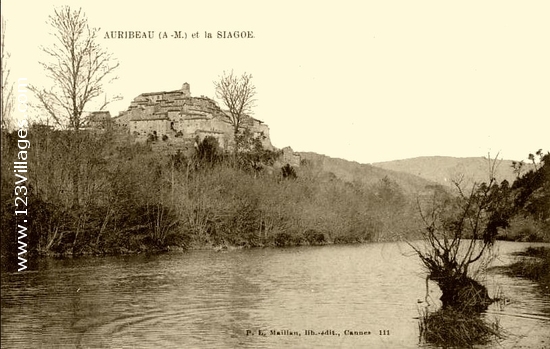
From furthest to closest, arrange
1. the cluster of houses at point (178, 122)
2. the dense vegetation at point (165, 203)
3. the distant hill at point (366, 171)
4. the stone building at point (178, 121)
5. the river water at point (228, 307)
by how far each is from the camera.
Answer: the distant hill at point (366, 171) < the stone building at point (178, 121) < the cluster of houses at point (178, 122) < the dense vegetation at point (165, 203) < the river water at point (228, 307)

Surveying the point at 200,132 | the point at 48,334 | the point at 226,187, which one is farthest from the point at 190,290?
the point at 200,132

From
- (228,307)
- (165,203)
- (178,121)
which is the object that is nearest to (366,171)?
(178,121)

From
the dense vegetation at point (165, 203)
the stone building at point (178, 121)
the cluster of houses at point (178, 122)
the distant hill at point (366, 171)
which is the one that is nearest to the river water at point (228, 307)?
the dense vegetation at point (165, 203)

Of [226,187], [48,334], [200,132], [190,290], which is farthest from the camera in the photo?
[200,132]

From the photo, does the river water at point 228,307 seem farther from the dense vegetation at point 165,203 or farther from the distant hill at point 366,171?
the distant hill at point 366,171

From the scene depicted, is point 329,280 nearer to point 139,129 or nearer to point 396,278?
point 396,278

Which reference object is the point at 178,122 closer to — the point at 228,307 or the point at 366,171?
the point at 366,171

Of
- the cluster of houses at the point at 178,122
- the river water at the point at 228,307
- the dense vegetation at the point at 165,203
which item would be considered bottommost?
the river water at the point at 228,307
